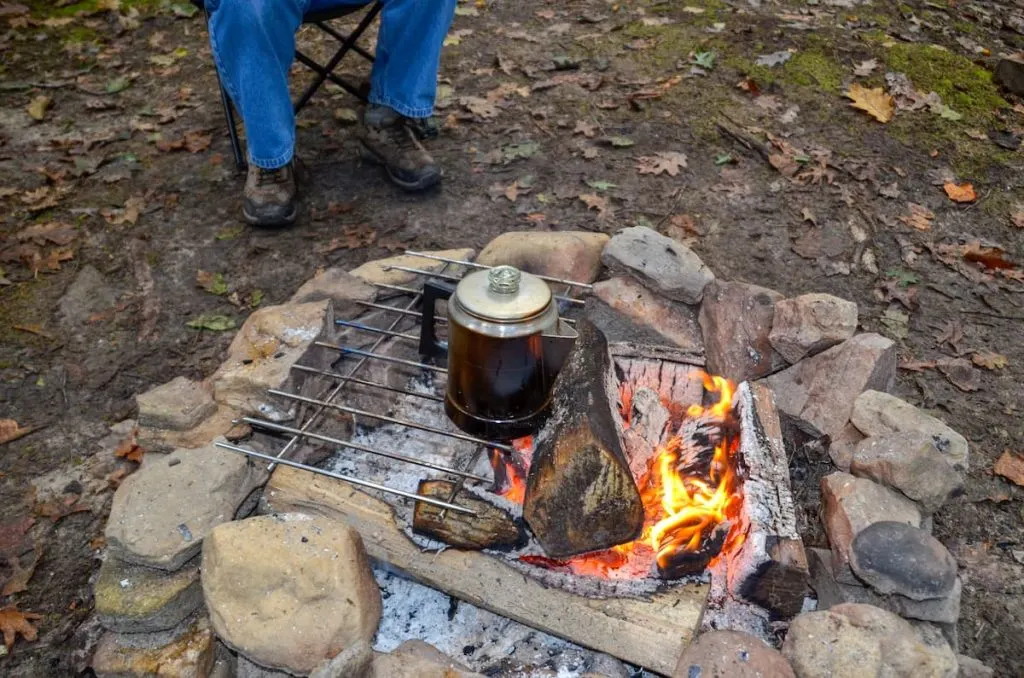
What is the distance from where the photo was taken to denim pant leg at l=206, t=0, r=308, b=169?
3385 mm

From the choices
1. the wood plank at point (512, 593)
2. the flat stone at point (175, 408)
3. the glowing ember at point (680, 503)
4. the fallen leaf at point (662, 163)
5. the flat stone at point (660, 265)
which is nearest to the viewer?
the wood plank at point (512, 593)

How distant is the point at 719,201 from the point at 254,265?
232cm

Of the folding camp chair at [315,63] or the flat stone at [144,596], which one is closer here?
the flat stone at [144,596]

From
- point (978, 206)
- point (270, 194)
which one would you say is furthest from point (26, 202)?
point (978, 206)

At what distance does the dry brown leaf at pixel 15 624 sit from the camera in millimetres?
2232

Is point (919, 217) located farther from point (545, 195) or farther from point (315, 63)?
point (315, 63)

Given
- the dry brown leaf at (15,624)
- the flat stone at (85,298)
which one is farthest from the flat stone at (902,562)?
the flat stone at (85,298)

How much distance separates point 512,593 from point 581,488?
12.9 inches

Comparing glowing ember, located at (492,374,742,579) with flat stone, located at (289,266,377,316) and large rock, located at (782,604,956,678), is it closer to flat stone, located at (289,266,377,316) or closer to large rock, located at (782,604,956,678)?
large rock, located at (782,604,956,678)

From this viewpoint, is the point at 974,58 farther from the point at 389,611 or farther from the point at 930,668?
the point at 389,611

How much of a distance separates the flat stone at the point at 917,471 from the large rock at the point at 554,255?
1149 mm

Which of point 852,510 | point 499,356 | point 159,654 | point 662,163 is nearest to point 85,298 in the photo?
point 159,654

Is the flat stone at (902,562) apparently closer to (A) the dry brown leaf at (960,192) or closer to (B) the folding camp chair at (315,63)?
(A) the dry brown leaf at (960,192)

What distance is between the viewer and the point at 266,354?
258 centimetres
